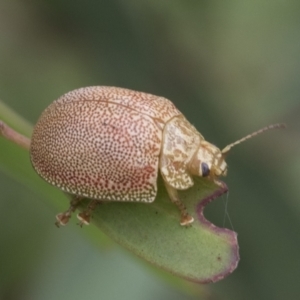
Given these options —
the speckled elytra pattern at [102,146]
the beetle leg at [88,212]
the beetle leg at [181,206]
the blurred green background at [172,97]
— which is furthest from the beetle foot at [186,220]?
the blurred green background at [172,97]

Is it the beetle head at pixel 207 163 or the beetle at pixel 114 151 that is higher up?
the beetle at pixel 114 151

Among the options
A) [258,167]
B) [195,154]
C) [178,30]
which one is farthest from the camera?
[178,30]

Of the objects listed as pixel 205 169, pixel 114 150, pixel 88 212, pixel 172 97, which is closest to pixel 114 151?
pixel 114 150

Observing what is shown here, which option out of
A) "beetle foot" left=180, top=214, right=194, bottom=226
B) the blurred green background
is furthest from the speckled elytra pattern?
the blurred green background

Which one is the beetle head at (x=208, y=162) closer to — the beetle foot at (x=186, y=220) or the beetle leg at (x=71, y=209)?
the beetle foot at (x=186, y=220)

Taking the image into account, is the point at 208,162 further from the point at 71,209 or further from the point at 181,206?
the point at 71,209

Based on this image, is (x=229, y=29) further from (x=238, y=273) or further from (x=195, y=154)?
(x=195, y=154)

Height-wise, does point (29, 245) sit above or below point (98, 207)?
below

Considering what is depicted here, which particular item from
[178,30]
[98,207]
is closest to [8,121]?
[98,207]
